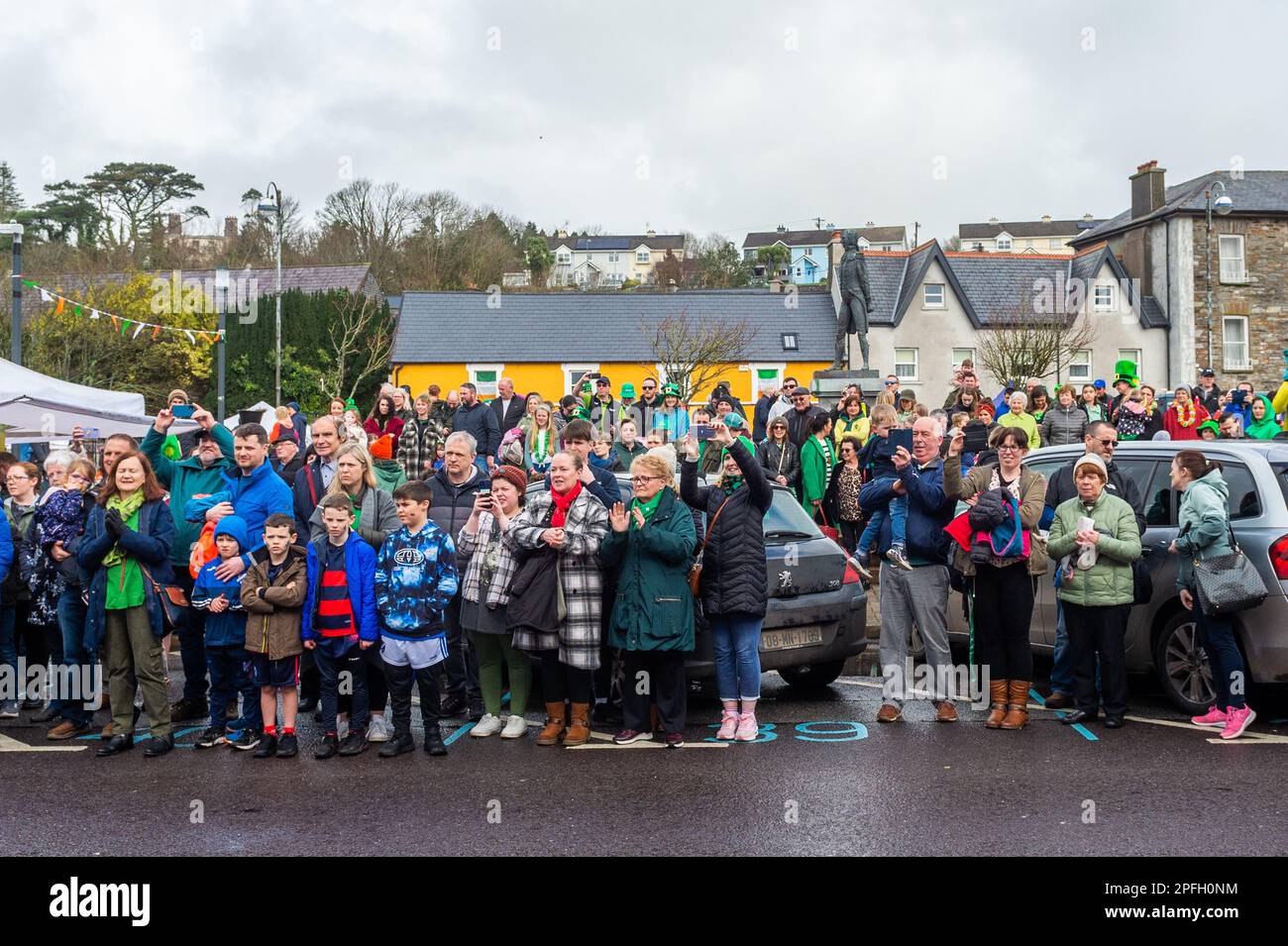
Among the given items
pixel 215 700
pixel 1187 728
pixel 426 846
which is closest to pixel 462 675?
pixel 215 700

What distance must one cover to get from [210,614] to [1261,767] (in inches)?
251

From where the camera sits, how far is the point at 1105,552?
7859 mm

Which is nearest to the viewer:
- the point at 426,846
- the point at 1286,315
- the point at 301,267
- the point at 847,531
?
the point at 426,846

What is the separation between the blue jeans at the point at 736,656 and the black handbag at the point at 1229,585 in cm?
281

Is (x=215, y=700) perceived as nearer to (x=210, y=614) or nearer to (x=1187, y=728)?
(x=210, y=614)

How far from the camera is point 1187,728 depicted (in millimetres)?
7859

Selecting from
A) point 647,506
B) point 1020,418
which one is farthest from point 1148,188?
point 647,506

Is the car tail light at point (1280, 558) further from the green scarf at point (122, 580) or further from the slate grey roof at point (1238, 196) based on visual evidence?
the slate grey roof at point (1238, 196)

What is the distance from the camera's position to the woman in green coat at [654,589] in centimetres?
755

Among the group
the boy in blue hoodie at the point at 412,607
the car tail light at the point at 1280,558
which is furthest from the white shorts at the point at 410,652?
the car tail light at the point at 1280,558

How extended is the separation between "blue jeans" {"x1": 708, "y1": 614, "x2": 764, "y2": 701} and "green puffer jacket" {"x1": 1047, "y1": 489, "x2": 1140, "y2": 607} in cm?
213

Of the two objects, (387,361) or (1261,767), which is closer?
(1261,767)

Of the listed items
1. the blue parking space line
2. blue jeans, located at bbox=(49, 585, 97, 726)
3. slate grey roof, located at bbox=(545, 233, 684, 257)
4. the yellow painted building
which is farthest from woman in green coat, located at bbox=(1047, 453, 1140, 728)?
slate grey roof, located at bbox=(545, 233, 684, 257)

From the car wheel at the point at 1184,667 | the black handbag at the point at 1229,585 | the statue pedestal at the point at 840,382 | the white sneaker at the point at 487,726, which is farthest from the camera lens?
the statue pedestal at the point at 840,382
